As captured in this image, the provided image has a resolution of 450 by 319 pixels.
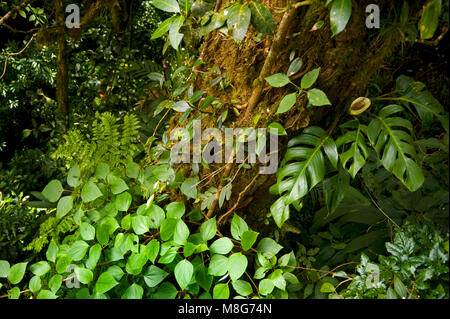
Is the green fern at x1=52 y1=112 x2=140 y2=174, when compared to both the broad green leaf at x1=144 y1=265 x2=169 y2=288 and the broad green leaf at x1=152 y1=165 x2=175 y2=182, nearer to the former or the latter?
the broad green leaf at x1=152 y1=165 x2=175 y2=182

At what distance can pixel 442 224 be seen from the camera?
1.38 meters

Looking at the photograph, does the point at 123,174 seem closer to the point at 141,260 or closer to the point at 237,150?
the point at 141,260

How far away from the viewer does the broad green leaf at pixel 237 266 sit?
1354 millimetres

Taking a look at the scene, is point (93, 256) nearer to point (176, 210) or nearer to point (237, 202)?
point (176, 210)

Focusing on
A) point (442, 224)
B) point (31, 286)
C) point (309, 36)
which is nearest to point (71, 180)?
point (31, 286)

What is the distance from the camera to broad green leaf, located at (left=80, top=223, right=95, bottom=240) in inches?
57.2

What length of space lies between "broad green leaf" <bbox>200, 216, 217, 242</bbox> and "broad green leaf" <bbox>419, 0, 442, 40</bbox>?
917 millimetres

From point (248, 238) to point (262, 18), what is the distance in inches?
29.5

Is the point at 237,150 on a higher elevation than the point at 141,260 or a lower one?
higher

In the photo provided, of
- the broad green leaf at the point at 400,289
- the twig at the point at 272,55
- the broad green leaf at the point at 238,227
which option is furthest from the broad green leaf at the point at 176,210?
the broad green leaf at the point at 400,289

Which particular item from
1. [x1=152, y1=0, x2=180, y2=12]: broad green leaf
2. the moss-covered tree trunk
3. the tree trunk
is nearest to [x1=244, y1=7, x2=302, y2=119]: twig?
the moss-covered tree trunk
